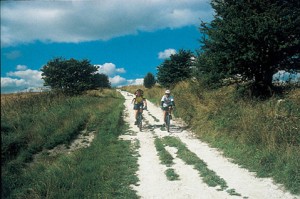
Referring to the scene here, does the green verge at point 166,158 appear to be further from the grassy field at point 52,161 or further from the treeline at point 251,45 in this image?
the treeline at point 251,45

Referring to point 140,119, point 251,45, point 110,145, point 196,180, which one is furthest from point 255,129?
point 140,119

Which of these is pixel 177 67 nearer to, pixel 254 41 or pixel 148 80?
pixel 254 41

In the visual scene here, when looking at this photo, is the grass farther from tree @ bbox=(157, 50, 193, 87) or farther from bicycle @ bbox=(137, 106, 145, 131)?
tree @ bbox=(157, 50, 193, 87)

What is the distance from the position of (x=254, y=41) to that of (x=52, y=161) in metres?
10.2

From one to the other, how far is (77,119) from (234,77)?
29.4 feet

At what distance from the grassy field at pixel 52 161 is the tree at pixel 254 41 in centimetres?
648

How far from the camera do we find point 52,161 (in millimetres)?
10680

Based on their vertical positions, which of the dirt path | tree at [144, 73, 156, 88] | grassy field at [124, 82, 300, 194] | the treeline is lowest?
the dirt path

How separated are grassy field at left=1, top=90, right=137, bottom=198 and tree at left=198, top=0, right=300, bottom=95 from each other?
6477 millimetres

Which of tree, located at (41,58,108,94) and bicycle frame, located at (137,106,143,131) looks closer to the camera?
bicycle frame, located at (137,106,143,131)

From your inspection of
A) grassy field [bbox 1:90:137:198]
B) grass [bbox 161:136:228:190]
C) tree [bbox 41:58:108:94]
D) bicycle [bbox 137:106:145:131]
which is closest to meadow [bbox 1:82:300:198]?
grassy field [bbox 1:90:137:198]

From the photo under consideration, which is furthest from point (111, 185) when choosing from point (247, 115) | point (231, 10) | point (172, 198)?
point (231, 10)

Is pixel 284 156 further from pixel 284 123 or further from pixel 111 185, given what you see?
pixel 111 185

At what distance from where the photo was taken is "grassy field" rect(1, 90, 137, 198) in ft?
22.8
